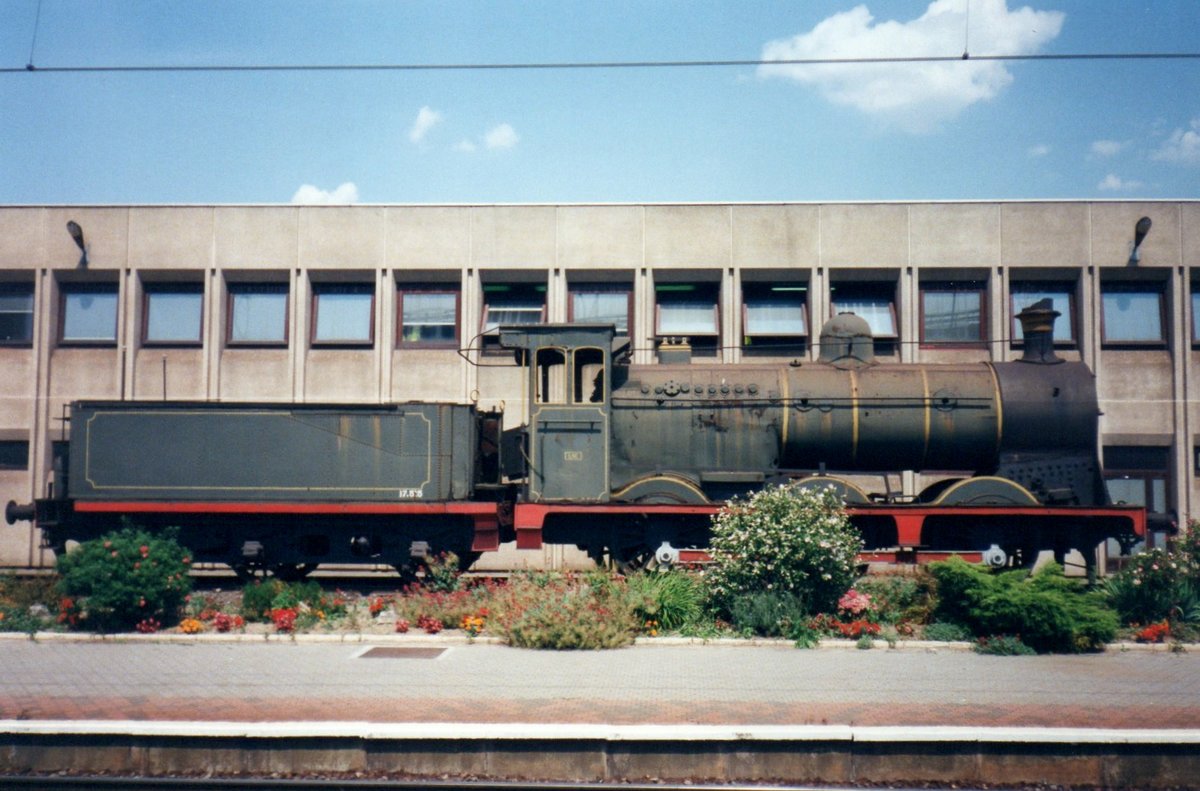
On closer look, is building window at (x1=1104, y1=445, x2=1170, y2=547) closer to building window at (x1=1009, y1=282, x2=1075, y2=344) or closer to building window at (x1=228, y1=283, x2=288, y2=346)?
building window at (x1=1009, y1=282, x2=1075, y2=344)

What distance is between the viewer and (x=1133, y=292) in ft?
60.4

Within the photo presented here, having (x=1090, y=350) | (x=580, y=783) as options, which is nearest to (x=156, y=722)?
(x=580, y=783)

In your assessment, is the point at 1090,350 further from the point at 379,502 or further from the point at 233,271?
the point at 233,271

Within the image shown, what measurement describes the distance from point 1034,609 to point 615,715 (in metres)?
5.56

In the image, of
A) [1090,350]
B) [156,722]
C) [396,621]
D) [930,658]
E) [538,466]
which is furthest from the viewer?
[1090,350]

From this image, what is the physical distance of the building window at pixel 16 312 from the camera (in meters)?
19.1

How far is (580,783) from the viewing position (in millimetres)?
6449

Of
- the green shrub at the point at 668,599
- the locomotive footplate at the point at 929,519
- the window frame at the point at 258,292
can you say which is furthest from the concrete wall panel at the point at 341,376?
the green shrub at the point at 668,599

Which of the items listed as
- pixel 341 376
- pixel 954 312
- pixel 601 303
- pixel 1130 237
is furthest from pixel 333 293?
pixel 1130 237

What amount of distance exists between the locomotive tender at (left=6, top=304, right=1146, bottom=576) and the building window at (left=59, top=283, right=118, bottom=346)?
6057 millimetres

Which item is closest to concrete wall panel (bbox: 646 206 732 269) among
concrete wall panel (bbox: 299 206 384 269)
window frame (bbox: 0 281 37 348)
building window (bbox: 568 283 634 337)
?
building window (bbox: 568 283 634 337)

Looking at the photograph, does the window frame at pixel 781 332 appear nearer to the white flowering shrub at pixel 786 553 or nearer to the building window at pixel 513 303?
the building window at pixel 513 303

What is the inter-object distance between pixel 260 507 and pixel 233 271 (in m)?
7.38

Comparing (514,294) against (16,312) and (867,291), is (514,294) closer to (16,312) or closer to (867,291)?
(867,291)
